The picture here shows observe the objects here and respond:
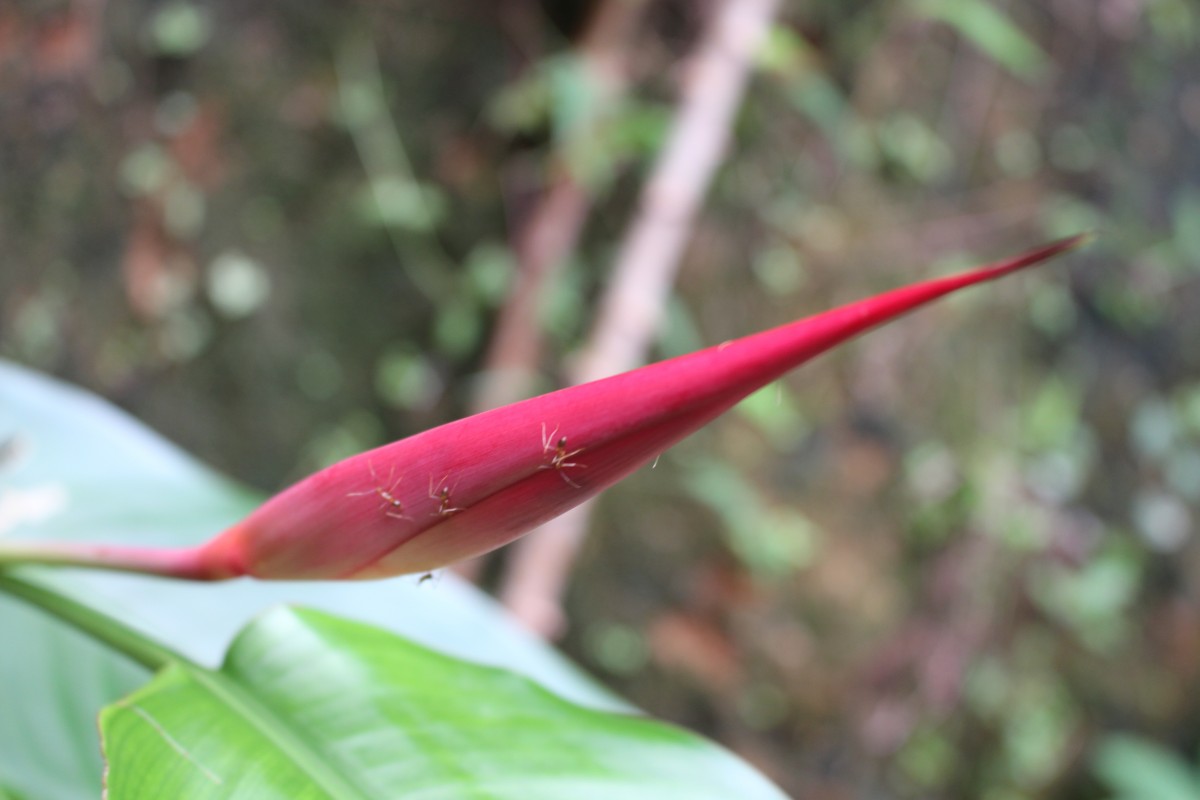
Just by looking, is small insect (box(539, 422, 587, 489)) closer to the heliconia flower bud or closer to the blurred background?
the heliconia flower bud

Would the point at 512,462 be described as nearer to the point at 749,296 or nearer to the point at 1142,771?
the point at 749,296

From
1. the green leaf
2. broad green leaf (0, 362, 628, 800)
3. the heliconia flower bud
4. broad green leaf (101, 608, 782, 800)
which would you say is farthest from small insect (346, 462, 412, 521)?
the green leaf

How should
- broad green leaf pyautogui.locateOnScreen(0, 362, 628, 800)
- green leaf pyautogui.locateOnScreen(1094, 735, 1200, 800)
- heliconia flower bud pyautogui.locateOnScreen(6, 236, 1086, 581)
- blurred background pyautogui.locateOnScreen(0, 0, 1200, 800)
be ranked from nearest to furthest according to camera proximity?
heliconia flower bud pyautogui.locateOnScreen(6, 236, 1086, 581), broad green leaf pyautogui.locateOnScreen(0, 362, 628, 800), blurred background pyautogui.locateOnScreen(0, 0, 1200, 800), green leaf pyautogui.locateOnScreen(1094, 735, 1200, 800)

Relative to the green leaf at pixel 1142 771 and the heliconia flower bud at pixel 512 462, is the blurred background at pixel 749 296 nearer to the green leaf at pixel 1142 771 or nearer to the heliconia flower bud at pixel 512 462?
the green leaf at pixel 1142 771

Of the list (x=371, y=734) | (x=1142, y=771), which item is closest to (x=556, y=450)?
(x=371, y=734)

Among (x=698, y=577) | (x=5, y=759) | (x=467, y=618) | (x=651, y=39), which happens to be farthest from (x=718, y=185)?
(x=5, y=759)

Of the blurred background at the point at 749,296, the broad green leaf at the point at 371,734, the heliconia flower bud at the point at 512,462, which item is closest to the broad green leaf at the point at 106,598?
the broad green leaf at the point at 371,734

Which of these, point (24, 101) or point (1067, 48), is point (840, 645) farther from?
point (24, 101)
